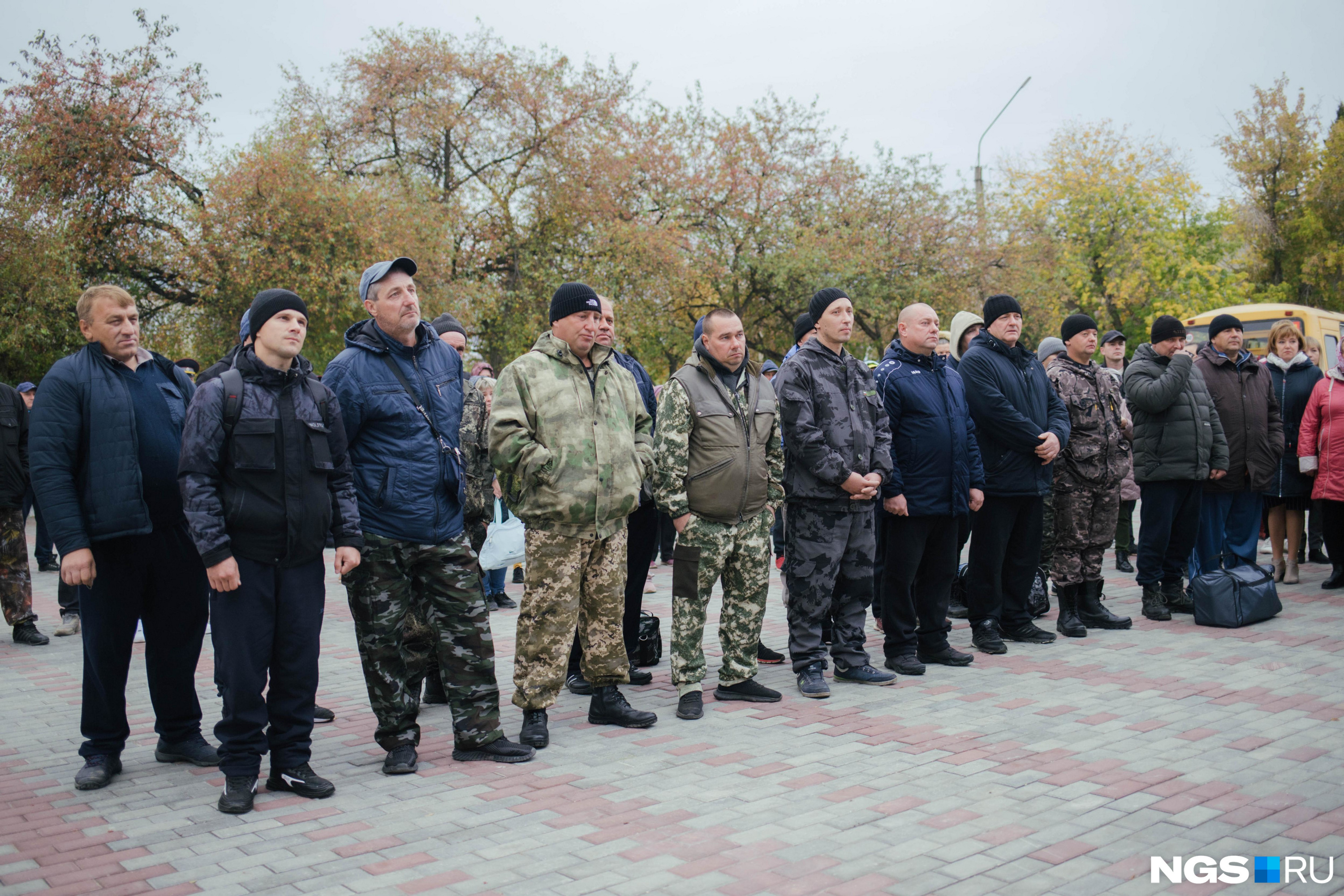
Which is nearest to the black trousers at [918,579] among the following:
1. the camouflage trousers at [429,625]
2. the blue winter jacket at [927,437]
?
the blue winter jacket at [927,437]

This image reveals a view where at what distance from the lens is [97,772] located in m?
4.50

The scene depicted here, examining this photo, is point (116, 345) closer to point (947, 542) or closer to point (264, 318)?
point (264, 318)

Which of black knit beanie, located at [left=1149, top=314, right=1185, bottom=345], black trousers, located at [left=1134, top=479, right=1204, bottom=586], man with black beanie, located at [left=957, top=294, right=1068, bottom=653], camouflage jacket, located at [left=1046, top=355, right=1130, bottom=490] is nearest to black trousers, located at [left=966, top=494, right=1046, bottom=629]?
man with black beanie, located at [left=957, top=294, right=1068, bottom=653]

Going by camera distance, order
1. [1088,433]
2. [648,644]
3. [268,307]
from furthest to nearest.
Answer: [1088,433]
[648,644]
[268,307]

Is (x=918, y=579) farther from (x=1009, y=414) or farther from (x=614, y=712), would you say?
(x=614, y=712)

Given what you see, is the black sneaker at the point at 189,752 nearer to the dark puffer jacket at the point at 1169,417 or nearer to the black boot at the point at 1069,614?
the black boot at the point at 1069,614

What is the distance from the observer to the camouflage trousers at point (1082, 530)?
24.1 ft

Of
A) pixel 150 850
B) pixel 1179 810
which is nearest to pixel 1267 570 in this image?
pixel 1179 810

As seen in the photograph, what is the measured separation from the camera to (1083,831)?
368cm

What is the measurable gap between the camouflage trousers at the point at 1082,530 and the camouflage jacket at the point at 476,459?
4172 mm

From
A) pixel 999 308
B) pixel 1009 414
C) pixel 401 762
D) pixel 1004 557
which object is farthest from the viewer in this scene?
pixel 1004 557

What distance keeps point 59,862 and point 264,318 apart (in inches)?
89.0

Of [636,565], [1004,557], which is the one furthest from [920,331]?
[636,565]

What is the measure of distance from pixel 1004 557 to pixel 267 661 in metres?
5.01
